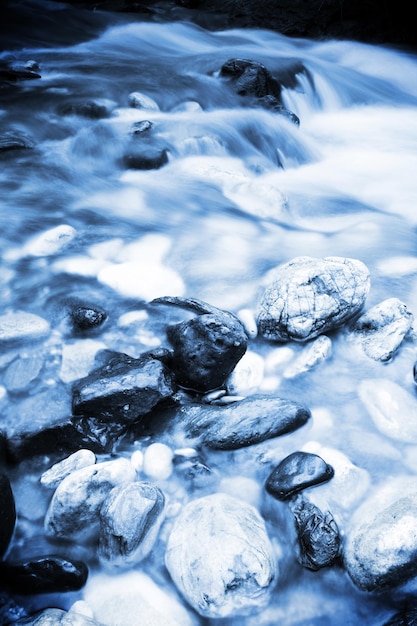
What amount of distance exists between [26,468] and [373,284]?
2.42 metres

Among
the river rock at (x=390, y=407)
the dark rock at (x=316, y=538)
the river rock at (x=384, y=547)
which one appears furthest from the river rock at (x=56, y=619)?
the river rock at (x=390, y=407)

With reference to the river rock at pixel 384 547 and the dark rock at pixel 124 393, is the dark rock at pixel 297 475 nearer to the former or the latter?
the river rock at pixel 384 547

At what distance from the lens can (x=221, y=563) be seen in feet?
6.17

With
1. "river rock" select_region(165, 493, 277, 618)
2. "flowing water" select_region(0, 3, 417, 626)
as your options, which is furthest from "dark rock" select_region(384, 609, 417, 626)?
"river rock" select_region(165, 493, 277, 618)

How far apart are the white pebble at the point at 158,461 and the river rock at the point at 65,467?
9.5 inches

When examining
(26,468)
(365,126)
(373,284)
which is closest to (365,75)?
(365,126)

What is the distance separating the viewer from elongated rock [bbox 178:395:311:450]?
2.45m

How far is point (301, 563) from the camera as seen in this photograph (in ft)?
6.73

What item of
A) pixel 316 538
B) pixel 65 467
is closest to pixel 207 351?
pixel 65 467

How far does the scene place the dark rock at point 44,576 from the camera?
6.35ft

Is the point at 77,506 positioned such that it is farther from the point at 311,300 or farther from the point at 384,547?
the point at 311,300

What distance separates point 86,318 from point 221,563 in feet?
5.56

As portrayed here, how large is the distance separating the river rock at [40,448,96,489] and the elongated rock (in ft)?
1.55

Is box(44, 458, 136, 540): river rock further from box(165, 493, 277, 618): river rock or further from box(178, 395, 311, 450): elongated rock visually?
box(178, 395, 311, 450): elongated rock
